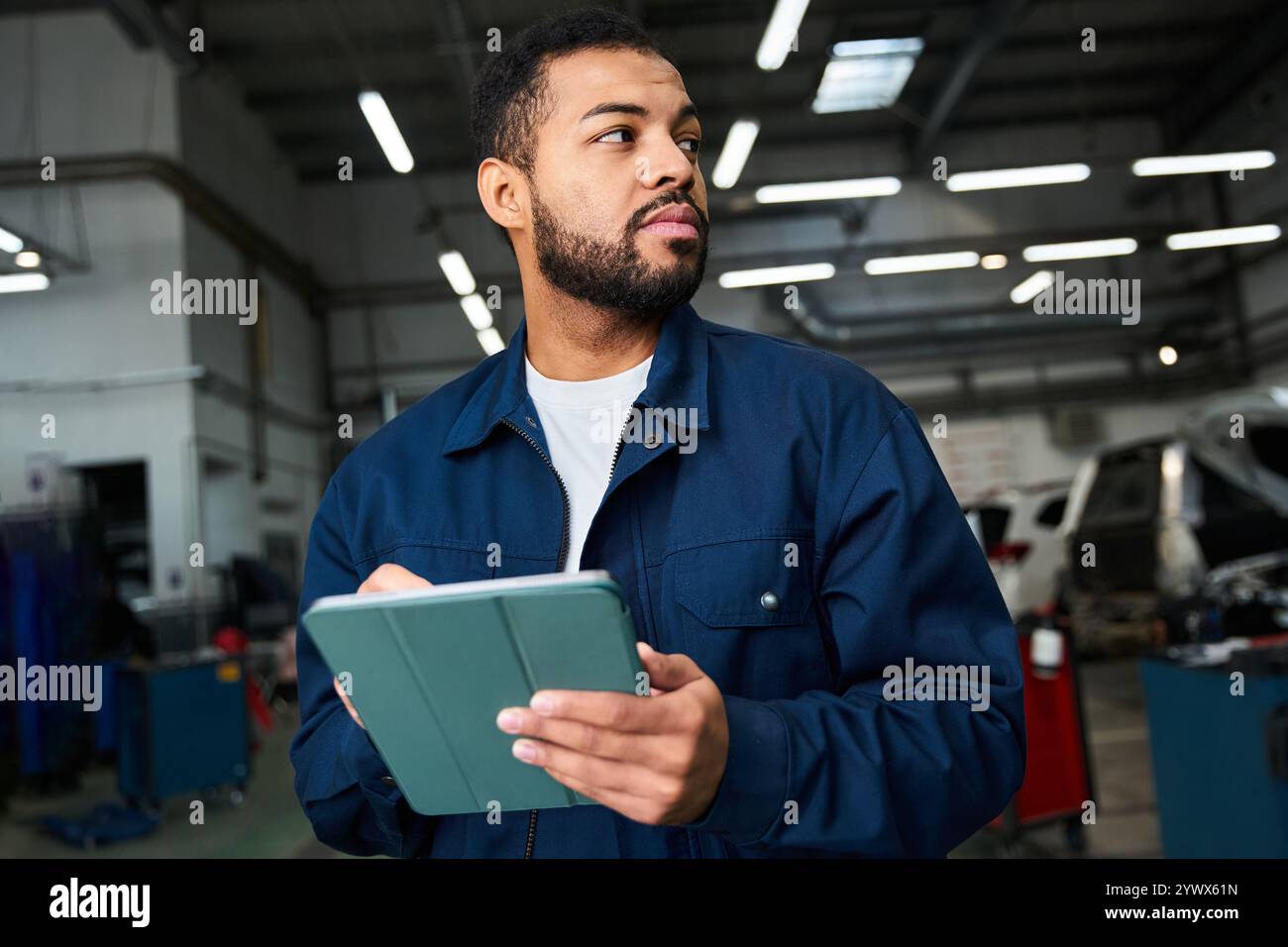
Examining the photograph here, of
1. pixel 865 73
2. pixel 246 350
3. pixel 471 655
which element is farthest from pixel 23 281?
pixel 471 655

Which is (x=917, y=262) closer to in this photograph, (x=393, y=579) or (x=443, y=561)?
(x=443, y=561)

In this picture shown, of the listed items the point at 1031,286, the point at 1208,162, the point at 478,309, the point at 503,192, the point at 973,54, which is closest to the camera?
the point at 503,192

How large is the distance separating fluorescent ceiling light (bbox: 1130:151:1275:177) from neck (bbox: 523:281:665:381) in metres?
6.91

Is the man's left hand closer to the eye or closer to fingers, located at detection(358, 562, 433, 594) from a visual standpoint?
fingers, located at detection(358, 562, 433, 594)

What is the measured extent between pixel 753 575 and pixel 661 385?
22 centimetres

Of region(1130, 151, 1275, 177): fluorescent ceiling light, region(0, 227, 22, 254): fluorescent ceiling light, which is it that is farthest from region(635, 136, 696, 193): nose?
region(1130, 151, 1275, 177): fluorescent ceiling light

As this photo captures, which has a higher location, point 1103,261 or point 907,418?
point 1103,261

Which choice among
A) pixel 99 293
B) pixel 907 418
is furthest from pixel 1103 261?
pixel 907 418

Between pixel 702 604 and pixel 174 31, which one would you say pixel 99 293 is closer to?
pixel 174 31

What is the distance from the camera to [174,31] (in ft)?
22.4

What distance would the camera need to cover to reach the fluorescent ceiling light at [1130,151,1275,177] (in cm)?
662

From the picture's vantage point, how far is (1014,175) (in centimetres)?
715

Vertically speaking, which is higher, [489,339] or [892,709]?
[489,339]
